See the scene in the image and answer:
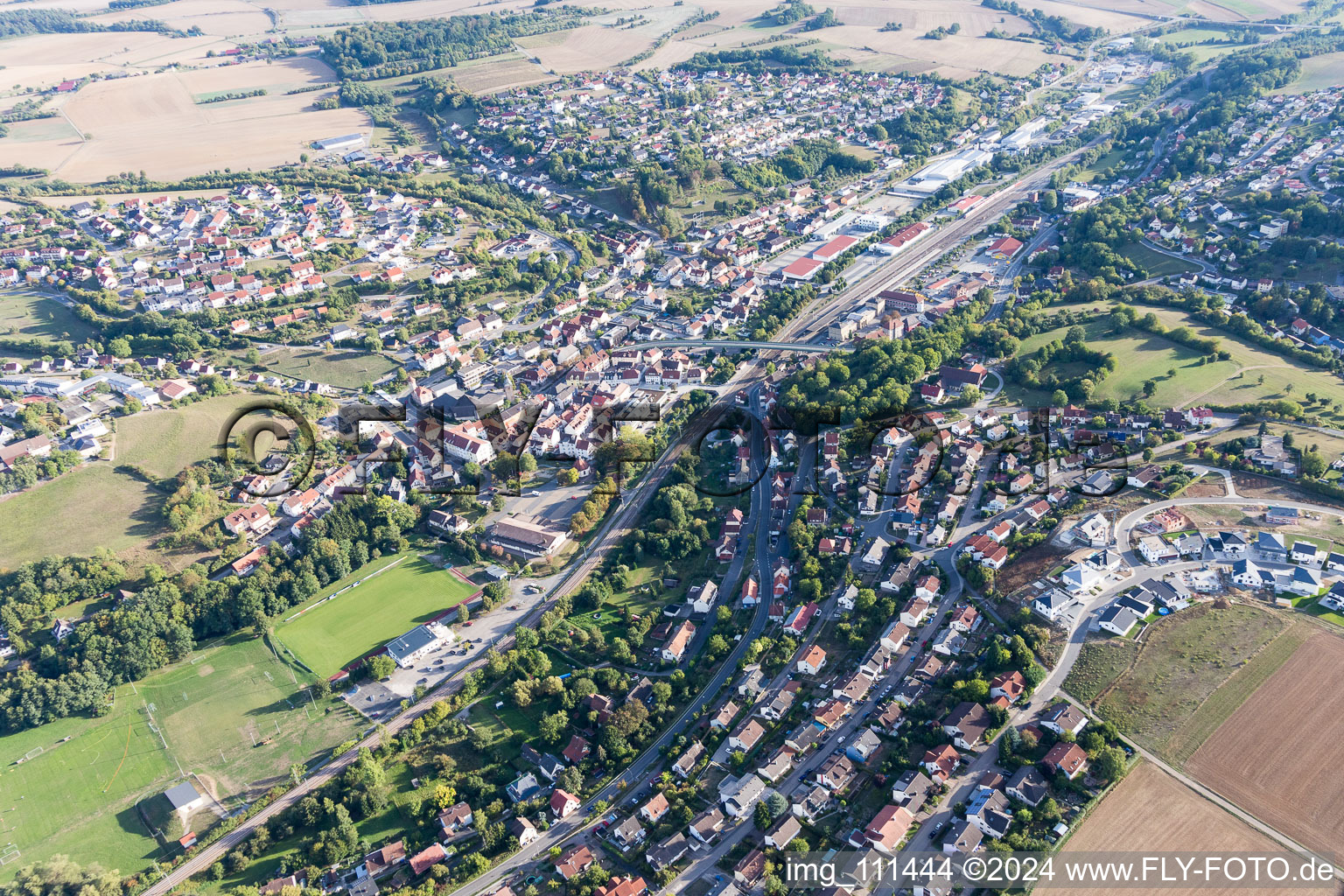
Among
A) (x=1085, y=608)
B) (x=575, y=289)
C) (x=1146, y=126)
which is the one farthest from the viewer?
(x=1146, y=126)

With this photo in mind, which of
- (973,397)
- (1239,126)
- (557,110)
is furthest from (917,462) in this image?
(557,110)

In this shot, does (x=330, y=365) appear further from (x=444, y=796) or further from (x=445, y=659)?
(x=444, y=796)

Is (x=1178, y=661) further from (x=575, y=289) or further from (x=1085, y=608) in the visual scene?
(x=575, y=289)

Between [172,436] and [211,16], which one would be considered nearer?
[172,436]

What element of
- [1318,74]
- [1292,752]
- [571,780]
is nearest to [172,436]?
[571,780]

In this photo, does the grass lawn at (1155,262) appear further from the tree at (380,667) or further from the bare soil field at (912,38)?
the bare soil field at (912,38)

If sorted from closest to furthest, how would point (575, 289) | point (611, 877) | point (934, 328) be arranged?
point (611, 877) < point (934, 328) < point (575, 289)

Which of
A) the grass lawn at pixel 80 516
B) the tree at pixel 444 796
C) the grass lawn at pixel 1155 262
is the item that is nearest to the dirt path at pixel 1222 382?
the grass lawn at pixel 1155 262
